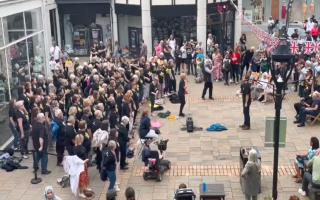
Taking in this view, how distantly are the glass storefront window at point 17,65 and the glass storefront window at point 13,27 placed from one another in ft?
0.99

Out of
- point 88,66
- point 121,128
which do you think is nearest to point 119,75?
point 88,66

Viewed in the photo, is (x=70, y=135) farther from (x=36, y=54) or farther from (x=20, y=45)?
(x=36, y=54)

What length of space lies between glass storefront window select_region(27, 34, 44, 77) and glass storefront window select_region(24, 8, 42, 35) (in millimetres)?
336

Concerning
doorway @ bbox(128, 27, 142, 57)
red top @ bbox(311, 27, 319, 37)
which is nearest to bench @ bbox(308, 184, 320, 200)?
red top @ bbox(311, 27, 319, 37)

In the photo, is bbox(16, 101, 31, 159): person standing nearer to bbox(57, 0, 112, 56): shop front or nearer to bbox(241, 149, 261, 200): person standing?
bbox(241, 149, 261, 200): person standing

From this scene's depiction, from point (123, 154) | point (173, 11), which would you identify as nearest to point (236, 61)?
point (173, 11)

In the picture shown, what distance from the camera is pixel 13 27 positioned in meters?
17.9

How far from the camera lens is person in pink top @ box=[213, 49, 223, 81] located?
23.1m

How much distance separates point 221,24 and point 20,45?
13.8 m

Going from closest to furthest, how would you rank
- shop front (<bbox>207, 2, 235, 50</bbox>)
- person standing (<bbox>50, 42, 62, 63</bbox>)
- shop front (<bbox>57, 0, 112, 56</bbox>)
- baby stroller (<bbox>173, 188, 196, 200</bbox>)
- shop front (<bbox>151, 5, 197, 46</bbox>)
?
baby stroller (<bbox>173, 188, 196, 200</bbox>), person standing (<bbox>50, 42, 62, 63</bbox>), shop front (<bbox>151, 5, 197, 46</bbox>), shop front (<bbox>207, 2, 235, 50</bbox>), shop front (<bbox>57, 0, 112, 56</bbox>)

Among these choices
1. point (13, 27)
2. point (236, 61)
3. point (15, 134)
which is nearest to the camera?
point (15, 134)

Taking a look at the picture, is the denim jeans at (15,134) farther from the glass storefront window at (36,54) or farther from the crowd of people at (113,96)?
the glass storefront window at (36,54)

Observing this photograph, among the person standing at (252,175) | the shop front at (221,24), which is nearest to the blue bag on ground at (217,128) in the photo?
the person standing at (252,175)

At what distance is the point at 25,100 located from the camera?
53.2ft
